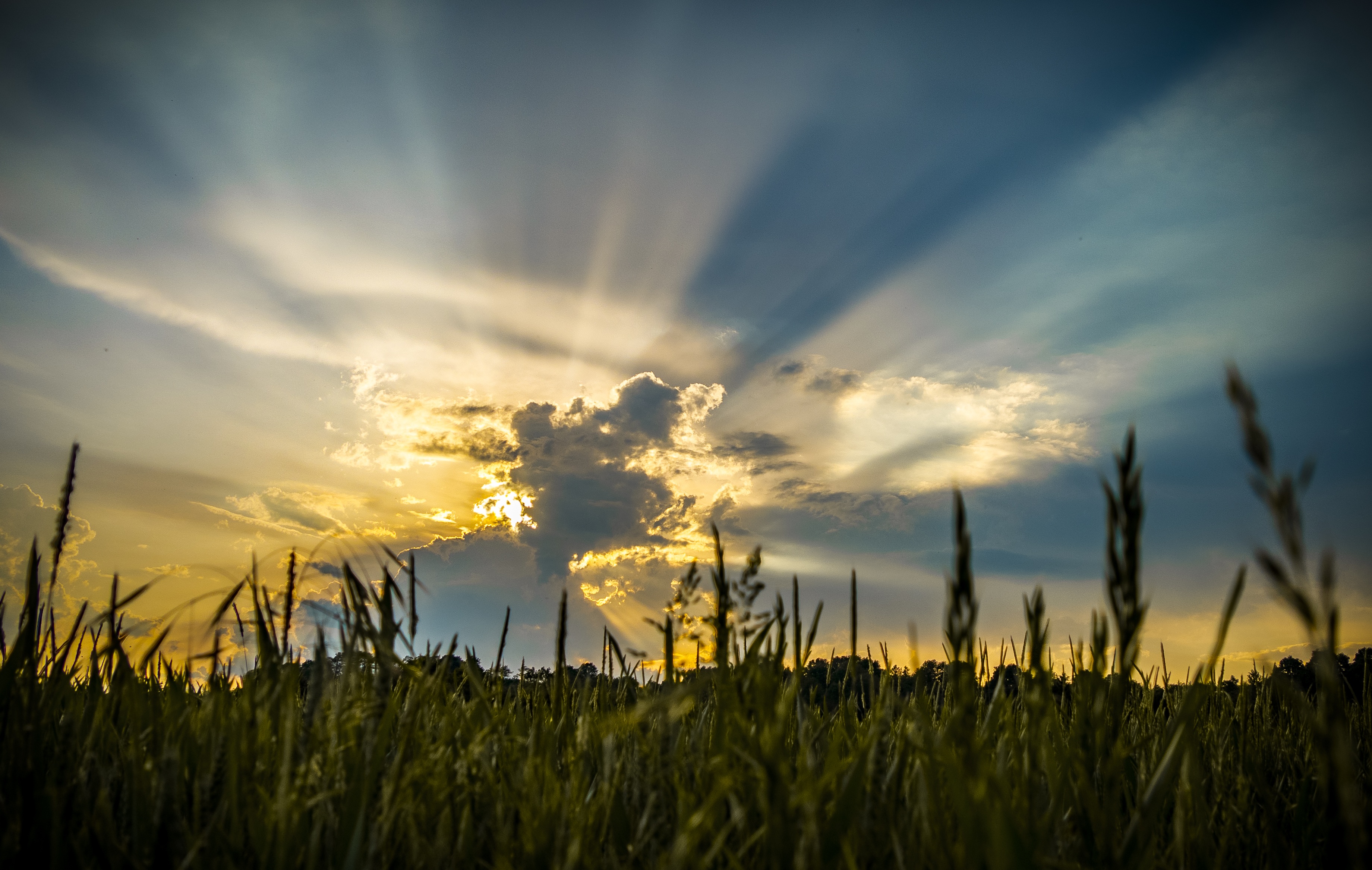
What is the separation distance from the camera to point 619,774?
2.62m

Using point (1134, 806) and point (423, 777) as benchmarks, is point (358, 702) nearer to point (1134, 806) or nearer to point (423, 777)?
point (423, 777)

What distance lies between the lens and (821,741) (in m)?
3.72

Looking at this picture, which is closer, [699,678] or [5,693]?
[699,678]

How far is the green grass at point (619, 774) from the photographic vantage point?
1800 millimetres

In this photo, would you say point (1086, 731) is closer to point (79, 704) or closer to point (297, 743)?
point (297, 743)

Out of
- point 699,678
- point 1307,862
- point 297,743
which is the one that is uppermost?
point 699,678

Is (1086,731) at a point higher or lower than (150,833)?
higher

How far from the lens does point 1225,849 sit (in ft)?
8.61

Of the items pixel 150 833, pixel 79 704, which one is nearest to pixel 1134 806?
pixel 150 833

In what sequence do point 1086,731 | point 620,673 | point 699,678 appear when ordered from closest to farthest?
1. point 699,678
2. point 1086,731
3. point 620,673

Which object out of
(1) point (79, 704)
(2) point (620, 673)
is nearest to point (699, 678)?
(2) point (620, 673)

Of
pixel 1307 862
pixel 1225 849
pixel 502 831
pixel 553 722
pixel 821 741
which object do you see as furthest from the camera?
pixel 821 741

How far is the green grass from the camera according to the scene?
70.9 inches

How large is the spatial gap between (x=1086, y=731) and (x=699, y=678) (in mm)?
1116
